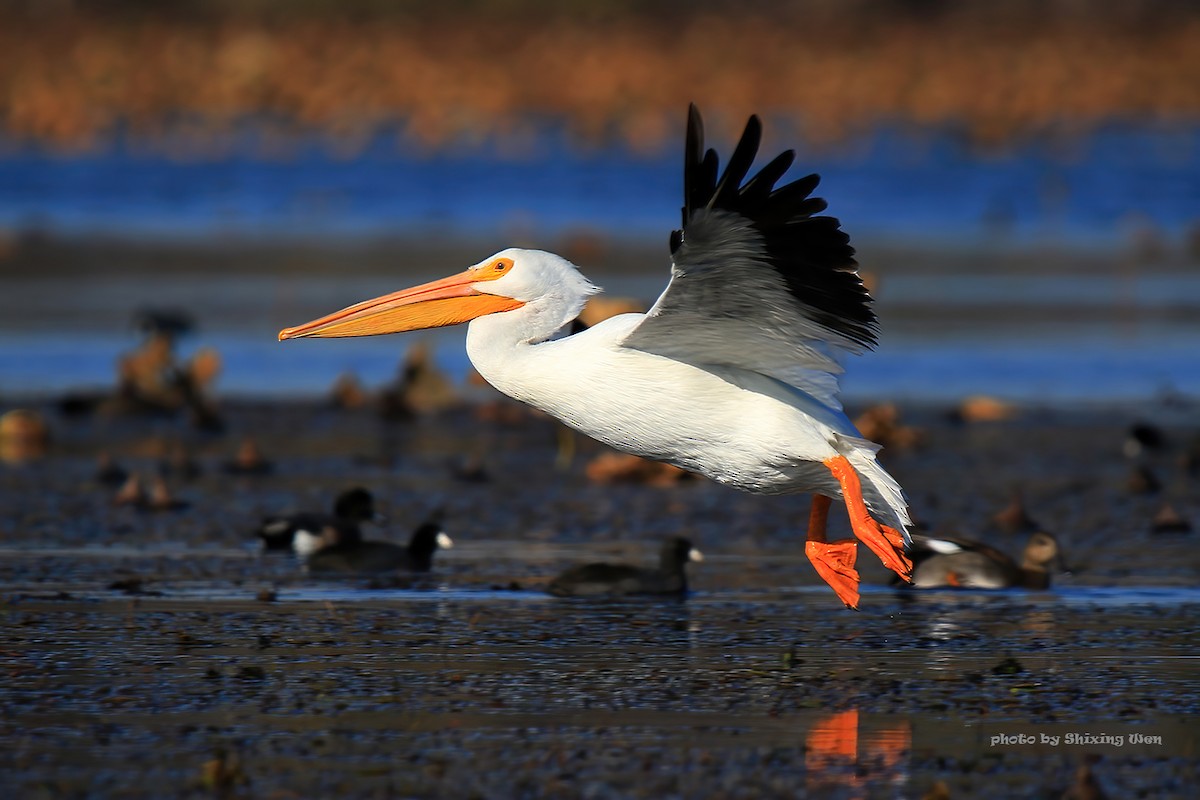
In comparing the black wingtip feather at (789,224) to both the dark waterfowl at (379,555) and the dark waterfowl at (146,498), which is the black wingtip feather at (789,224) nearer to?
the dark waterfowl at (379,555)

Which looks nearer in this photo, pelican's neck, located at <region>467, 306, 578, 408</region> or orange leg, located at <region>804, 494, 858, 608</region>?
pelican's neck, located at <region>467, 306, 578, 408</region>

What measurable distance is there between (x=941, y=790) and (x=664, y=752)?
80cm

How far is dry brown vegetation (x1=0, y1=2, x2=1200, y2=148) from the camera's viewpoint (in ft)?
95.0

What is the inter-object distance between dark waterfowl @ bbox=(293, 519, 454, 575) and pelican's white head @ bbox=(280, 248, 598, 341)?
3.52 feet

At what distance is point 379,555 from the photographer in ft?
25.1

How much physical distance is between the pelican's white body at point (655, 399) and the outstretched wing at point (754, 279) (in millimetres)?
97

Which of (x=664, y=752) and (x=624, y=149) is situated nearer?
(x=664, y=752)

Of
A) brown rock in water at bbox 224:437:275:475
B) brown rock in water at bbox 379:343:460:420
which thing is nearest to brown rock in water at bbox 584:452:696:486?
brown rock in water at bbox 224:437:275:475

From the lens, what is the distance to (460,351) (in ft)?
47.1

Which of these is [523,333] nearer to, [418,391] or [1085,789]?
[1085,789]

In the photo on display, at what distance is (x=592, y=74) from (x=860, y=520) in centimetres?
2607

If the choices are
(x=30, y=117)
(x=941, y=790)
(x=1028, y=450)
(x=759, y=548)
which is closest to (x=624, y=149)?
(x=30, y=117)

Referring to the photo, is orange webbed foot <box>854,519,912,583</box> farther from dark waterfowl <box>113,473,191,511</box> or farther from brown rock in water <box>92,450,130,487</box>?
brown rock in water <box>92,450,130,487</box>

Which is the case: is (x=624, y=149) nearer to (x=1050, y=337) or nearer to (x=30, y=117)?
(x=30, y=117)
